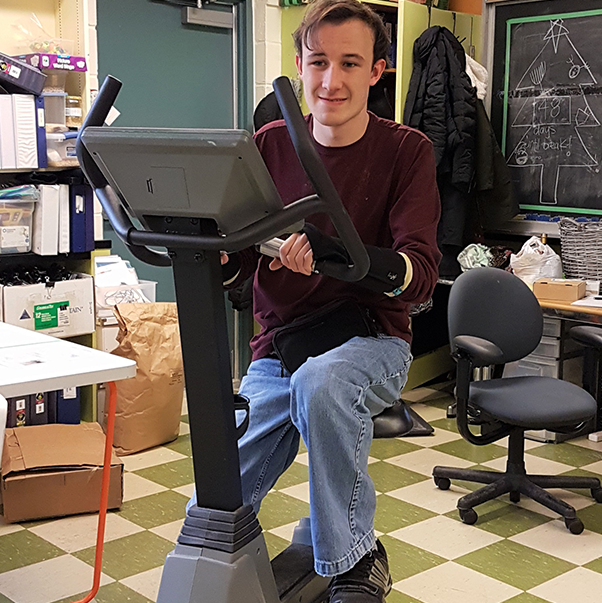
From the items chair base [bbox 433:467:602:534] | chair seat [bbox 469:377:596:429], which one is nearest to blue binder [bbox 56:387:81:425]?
chair base [bbox 433:467:602:534]

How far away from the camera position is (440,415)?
4.55 m

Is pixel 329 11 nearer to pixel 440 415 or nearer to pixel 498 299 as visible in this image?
pixel 498 299

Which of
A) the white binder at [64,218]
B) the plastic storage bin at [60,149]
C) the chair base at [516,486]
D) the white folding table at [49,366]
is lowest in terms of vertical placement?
the chair base at [516,486]

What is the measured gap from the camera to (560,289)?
13.5 ft

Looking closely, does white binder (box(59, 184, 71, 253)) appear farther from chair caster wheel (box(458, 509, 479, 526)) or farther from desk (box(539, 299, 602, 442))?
desk (box(539, 299, 602, 442))

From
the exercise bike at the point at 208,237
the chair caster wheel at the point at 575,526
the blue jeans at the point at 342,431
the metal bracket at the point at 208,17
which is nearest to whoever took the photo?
the exercise bike at the point at 208,237

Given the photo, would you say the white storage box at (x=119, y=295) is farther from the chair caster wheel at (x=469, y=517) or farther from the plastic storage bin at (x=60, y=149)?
the chair caster wheel at (x=469, y=517)

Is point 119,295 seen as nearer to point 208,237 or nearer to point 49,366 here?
point 49,366

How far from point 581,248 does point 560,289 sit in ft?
1.09

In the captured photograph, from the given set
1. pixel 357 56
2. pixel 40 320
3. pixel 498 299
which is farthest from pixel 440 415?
pixel 357 56

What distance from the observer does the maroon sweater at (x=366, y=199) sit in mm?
2029

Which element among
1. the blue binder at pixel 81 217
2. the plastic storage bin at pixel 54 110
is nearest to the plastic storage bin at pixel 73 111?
the plastic storage bin at pixel 54 110

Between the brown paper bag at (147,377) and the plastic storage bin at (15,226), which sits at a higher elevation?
the plastic storage bin at (15,226)

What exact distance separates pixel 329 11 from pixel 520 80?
125 inches
